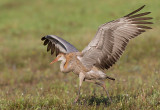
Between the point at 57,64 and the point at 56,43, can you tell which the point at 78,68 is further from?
the point at 57,64

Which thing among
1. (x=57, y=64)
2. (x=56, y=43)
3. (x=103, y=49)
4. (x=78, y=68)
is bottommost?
(x=57, y=64)

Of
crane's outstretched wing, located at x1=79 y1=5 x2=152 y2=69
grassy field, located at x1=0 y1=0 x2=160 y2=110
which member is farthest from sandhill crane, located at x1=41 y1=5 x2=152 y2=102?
grassy field, located at x1=0 y1=0 x2=160 y2=110

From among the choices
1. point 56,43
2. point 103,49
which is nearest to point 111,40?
point 103,49

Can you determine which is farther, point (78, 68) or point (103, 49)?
point (78, 68)

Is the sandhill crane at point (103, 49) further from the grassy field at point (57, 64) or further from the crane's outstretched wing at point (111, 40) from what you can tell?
the grassy field at point (57, 64)

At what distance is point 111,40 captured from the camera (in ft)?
18.7

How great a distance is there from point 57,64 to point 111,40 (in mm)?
5754

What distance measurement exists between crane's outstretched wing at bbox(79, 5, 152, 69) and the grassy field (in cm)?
88

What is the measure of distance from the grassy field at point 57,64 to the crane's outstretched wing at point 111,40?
2.88ft

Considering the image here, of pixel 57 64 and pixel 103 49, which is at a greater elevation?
pixel 103 49

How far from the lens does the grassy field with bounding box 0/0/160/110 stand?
18.2ft

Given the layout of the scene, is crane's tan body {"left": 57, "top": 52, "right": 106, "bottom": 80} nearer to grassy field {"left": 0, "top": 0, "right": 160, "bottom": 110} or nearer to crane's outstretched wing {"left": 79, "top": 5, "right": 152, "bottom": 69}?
crane's outstretched wing {"left": 79, "top": 5, "right": 152, "bottom": 69}

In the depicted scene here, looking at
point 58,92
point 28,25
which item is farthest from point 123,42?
point 28,25

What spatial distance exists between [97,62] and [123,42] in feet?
2.37
